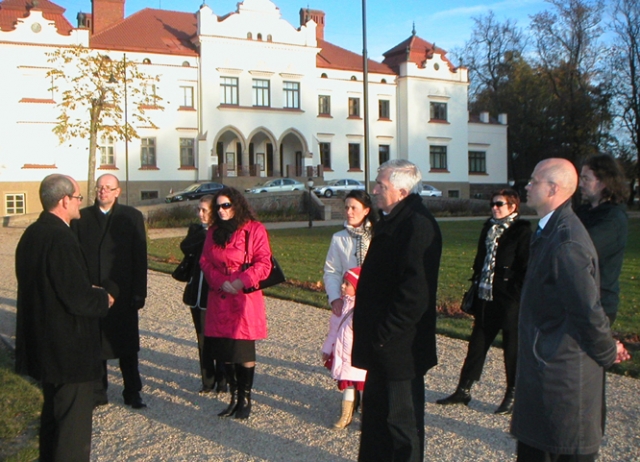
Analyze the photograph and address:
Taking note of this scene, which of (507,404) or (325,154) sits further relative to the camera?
(325,154)

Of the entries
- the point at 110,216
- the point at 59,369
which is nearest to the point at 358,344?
the point at 59,369

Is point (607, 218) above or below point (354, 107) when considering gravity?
below

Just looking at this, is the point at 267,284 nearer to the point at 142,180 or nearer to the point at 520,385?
the point at 520,385

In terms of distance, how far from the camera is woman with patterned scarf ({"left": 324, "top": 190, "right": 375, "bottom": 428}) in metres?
5.60

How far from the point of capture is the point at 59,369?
4.23m

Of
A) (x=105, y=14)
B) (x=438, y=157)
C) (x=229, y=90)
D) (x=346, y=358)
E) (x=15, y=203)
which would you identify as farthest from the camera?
(x=438, y=157)

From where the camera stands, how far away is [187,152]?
47000 millimetres

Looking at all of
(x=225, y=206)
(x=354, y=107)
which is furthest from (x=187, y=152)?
(x=225, y=206)

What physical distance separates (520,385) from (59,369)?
8.64ft

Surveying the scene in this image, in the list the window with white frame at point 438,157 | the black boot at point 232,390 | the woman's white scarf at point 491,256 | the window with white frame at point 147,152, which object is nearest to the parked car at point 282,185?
the window with white frame at point 147,152

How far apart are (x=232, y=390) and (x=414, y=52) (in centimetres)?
5135

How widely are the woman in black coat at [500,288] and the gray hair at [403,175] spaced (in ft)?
6.79

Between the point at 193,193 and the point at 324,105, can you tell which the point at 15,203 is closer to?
the point at 193,193

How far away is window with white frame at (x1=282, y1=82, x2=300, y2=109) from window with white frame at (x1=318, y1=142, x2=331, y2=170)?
3422mm
